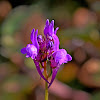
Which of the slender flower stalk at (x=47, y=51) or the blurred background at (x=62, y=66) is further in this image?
the blurred background at (x=62, y=66)

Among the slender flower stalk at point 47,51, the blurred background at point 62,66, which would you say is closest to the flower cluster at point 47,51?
the slender flower stalk at point 47,51

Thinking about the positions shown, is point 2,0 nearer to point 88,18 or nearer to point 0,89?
point 88,18

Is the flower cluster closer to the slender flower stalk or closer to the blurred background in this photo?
the slender flower stalk

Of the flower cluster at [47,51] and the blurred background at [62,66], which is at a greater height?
the flower cluster at [47,51]

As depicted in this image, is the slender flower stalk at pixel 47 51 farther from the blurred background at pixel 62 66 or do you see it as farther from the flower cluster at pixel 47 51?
the blurred background at pixel 62 66

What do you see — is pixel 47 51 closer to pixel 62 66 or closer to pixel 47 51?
pixel 47 51

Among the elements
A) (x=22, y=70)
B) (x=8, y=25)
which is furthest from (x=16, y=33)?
(x=22, y=70)

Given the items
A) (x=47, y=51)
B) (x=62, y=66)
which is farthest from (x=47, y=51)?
(x=62, y=66)

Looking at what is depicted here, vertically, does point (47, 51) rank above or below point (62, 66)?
above

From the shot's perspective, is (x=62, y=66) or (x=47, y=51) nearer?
(x=47, y=51)
